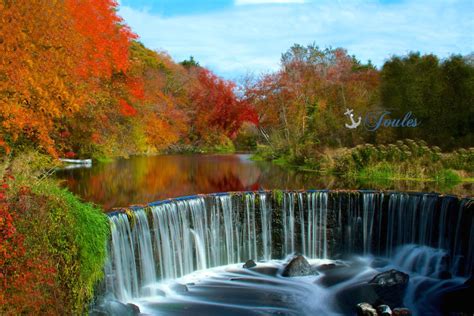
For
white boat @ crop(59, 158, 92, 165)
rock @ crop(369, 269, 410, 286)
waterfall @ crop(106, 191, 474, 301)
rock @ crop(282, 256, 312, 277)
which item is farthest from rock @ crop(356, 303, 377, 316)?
white boat @ crop(59, 158, 92, 165)

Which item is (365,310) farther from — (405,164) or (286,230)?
(405,164)

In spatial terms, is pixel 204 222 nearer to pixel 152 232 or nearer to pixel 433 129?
pixel 152 232

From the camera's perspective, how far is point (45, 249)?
6.41 m

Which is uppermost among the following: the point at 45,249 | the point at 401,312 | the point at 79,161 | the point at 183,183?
the point at 79,161

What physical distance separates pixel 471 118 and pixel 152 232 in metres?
15.7

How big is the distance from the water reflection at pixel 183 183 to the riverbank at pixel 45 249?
4831mm

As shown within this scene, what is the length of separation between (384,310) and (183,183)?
1013 cm

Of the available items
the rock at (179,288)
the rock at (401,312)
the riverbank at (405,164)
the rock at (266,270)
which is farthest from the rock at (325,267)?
the riverbank at (405,164)

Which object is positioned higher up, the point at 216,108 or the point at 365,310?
the point at 216,108

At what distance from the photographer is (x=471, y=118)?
20.1m

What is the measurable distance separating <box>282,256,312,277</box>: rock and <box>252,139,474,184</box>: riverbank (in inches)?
293

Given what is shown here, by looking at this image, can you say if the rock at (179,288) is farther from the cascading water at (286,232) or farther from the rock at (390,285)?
the rock at (390,285)

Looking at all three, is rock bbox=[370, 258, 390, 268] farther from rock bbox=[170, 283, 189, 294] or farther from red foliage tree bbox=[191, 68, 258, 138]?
red foliage tree bbox=[191, 68, 258, 138]

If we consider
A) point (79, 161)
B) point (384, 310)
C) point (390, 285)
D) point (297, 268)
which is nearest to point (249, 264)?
point (297, 268)
